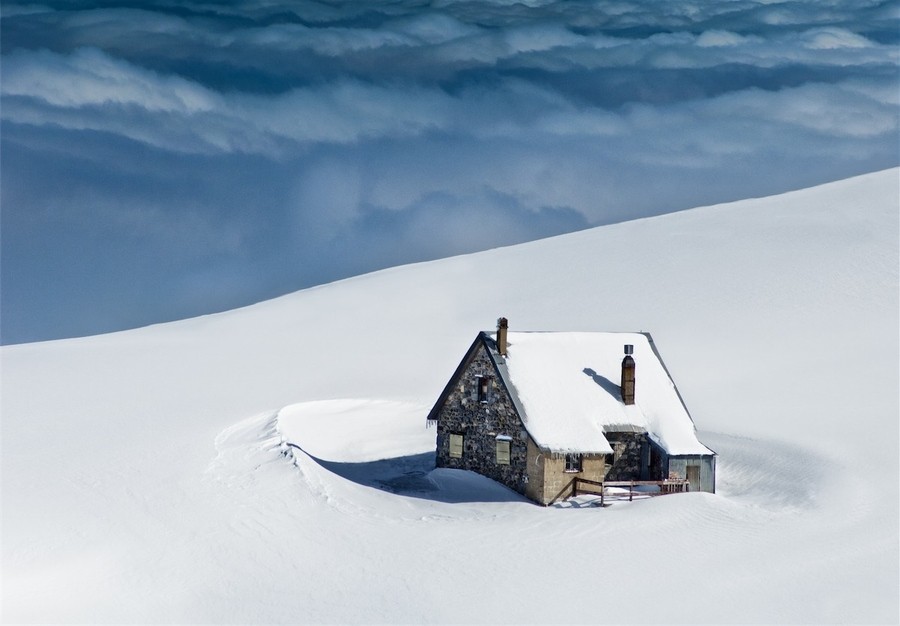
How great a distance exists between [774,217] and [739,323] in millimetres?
24141

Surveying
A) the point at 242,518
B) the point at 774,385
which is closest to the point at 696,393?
the point at 774,385

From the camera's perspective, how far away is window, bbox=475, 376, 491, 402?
116ft

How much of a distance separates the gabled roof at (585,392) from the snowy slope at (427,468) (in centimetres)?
231

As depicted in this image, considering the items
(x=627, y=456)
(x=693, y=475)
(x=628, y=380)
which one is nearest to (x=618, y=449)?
(x=627, y=456)

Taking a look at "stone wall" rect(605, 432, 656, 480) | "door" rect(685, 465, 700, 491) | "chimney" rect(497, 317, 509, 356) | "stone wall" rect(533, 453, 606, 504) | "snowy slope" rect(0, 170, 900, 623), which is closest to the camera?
"snowy slope" rect(0, 170, 900, 623)

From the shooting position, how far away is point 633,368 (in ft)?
116

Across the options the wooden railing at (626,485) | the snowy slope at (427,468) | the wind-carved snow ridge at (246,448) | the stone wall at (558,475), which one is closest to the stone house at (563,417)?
the stone wall at (558,475)

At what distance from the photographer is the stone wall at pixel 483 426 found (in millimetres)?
34375

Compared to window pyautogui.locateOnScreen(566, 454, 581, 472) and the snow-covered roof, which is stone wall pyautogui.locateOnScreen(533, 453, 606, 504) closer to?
window pyautogui.locateOnScreen(566, 454, 581, 472)

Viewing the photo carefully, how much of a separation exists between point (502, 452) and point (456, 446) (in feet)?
7.35

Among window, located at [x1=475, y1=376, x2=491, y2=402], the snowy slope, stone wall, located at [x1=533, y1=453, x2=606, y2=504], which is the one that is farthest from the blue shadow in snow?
window, located at [x1=475, y1=376, x2=491, y2=402]

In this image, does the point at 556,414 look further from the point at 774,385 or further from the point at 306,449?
the point at 774,385

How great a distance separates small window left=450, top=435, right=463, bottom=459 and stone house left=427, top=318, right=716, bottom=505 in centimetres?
3

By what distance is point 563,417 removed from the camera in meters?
34.3
